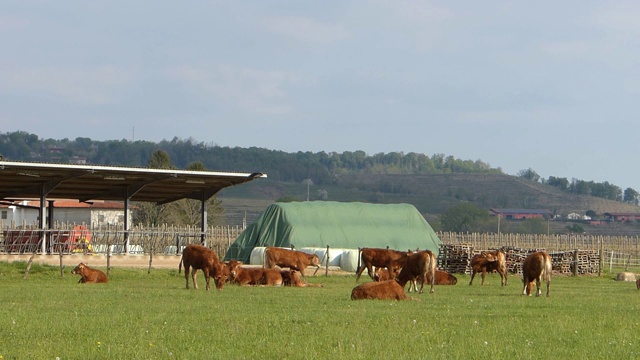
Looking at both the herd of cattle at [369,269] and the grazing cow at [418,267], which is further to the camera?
the grazing cow at [418,267]

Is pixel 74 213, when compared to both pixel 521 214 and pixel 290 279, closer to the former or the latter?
pixel 290 279

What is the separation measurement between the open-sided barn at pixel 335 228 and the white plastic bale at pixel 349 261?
20.4 feet

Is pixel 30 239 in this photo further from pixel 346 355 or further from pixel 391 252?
pixel 346 355

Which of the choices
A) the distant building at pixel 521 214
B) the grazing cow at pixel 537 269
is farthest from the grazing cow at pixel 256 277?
the distant building at pixel 521 214

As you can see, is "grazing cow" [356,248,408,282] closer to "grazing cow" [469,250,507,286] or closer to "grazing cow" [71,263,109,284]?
"grazing cow" [469,250,507,286]

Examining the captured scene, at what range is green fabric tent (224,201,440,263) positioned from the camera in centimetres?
5234

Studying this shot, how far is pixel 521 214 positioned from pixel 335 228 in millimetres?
124066

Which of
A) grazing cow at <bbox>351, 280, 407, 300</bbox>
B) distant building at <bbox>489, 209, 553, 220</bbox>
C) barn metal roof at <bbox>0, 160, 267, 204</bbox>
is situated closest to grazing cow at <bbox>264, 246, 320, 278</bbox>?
barn metal roof at <bbox>0, 160, 267, 204</bbox>

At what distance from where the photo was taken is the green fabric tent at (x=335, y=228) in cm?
5234

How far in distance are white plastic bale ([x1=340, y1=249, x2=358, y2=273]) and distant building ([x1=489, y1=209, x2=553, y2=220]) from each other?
126863 mm

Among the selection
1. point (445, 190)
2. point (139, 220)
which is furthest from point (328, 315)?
point (445, 190)

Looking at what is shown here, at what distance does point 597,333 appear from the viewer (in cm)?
1446

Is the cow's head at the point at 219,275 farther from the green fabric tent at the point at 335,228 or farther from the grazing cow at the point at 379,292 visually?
the green fabric tent at the point at 335,228

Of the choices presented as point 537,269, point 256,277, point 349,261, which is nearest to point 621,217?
point 349,261
